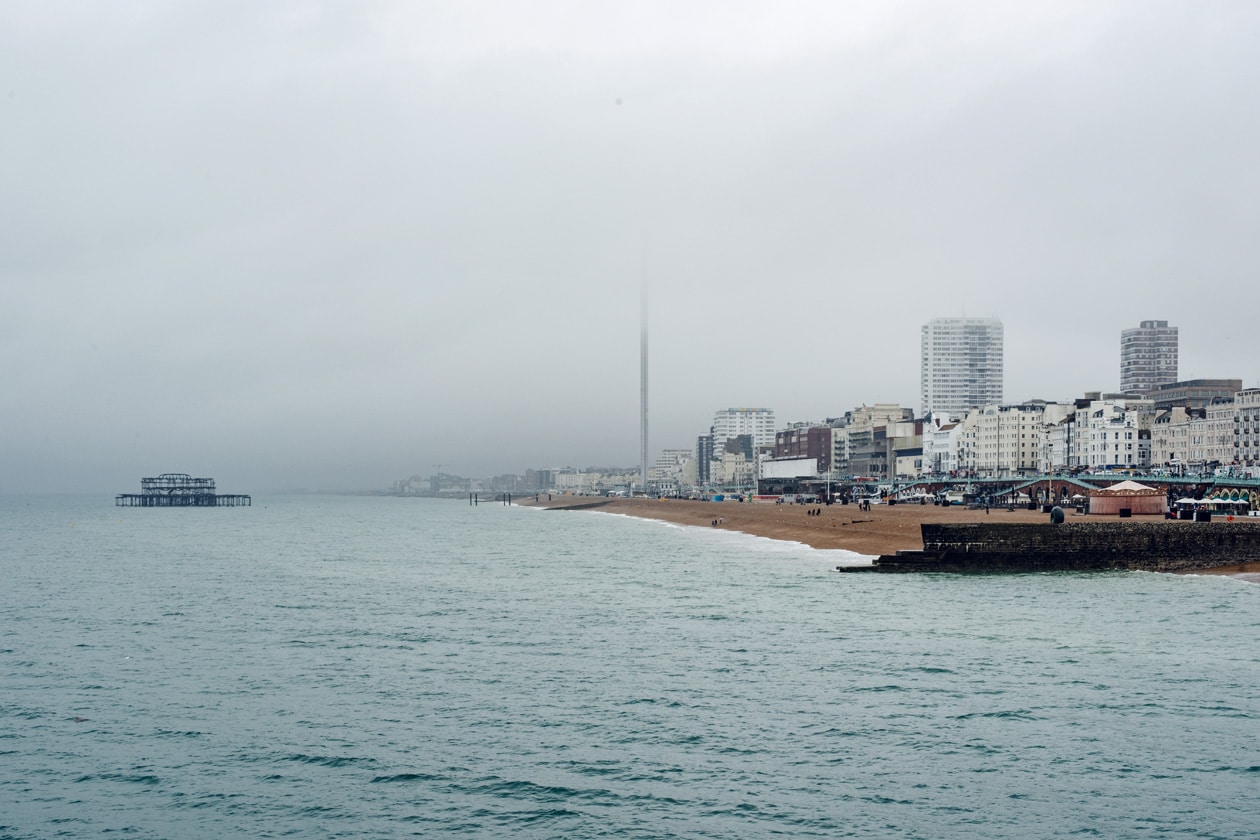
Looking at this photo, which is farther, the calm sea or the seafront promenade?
the seafront promenade

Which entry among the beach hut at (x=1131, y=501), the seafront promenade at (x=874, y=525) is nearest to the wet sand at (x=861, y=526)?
the seafront promenade at (x=874, y=525)

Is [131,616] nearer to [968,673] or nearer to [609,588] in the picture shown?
[609,588]

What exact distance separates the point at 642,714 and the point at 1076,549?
4220cm

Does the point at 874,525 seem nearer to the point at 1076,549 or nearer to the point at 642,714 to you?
the point at 1076,549

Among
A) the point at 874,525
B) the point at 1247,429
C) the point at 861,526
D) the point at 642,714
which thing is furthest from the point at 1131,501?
the point at 1247,429

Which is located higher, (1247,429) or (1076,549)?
(1247,429)

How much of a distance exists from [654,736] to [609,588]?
30.4 meters

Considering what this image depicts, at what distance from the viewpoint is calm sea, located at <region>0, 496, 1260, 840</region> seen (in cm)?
1923

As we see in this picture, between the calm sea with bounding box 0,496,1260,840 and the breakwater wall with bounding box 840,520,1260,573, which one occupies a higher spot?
the breakwater wall with bounding box 840,520,1260,573

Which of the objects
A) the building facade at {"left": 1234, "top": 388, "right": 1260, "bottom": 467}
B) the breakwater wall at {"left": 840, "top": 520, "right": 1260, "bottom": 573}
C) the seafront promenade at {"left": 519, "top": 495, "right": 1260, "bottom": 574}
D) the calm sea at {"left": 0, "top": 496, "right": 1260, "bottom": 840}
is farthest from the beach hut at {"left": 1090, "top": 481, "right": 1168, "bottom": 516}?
the building facade at {"left": 1234, "top": 388, "right": 1260, "bottom": 467}

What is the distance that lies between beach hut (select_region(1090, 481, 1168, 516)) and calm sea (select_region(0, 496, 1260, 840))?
33.8 meters

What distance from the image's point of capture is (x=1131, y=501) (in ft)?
271

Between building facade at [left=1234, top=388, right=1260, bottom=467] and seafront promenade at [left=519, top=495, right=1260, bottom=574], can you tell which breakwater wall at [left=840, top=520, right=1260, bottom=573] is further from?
building facade at [left=1234, top=388, right=1260, bottom=467]

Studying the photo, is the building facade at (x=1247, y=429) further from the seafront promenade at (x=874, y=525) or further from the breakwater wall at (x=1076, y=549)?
the breakwater wall at (x=1076, y=549)
